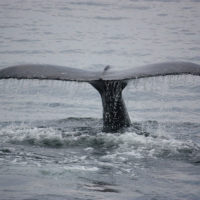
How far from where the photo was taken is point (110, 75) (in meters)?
7.74

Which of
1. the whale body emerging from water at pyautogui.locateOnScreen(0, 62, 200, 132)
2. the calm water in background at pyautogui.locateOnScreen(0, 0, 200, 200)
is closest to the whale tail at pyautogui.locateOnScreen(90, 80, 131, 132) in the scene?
the whale body emerging from water at pyautogui.locateOnScreen(0, 62, 200, 132)

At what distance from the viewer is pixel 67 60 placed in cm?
1686

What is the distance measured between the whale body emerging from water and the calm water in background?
224 mm

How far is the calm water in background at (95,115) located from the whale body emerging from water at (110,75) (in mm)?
224

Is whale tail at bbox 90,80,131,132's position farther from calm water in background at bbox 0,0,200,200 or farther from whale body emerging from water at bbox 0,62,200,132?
calm water in background at bbox 0,0,200,200

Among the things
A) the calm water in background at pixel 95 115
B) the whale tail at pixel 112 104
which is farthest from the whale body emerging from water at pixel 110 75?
the calm water in background at pixel 95 115

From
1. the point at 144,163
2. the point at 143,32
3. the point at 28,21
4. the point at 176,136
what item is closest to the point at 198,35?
the point at 143,32

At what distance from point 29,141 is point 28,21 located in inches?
623

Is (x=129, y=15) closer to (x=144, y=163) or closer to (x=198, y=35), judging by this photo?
(x=198, y=35)

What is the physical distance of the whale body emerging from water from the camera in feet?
24.2

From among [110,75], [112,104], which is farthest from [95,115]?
[110,75]

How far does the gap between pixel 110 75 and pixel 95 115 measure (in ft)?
11.5

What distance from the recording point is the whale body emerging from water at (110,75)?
7387 mm

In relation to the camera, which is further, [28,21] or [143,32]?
[28,21]
